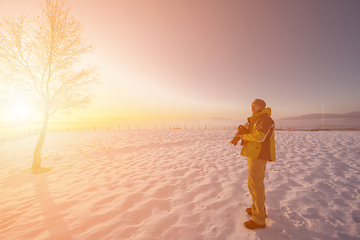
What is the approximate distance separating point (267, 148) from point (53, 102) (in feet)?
34.6

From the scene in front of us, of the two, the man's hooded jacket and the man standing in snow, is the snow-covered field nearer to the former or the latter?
the man standing in snow

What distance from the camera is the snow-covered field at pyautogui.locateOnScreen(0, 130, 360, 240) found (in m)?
2.97

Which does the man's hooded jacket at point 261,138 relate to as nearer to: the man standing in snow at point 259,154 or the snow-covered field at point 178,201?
the man standing in snow at point 259,154

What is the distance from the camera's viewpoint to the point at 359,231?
2.87m

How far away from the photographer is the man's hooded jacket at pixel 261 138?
115 inches

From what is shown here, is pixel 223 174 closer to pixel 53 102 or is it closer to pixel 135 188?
pixel 135 188

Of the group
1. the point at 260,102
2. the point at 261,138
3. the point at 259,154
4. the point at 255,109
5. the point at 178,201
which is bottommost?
the point at 178,201

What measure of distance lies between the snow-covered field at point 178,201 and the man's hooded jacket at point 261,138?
1.53 meters

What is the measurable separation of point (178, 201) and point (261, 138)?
111 inches

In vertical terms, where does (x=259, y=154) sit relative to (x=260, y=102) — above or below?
below

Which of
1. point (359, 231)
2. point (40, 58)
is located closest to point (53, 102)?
point (40, 58)

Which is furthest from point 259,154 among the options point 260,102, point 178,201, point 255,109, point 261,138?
point 178,201

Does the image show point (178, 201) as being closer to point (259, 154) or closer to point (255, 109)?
point (259, 154)

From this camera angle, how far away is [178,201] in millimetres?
4082
